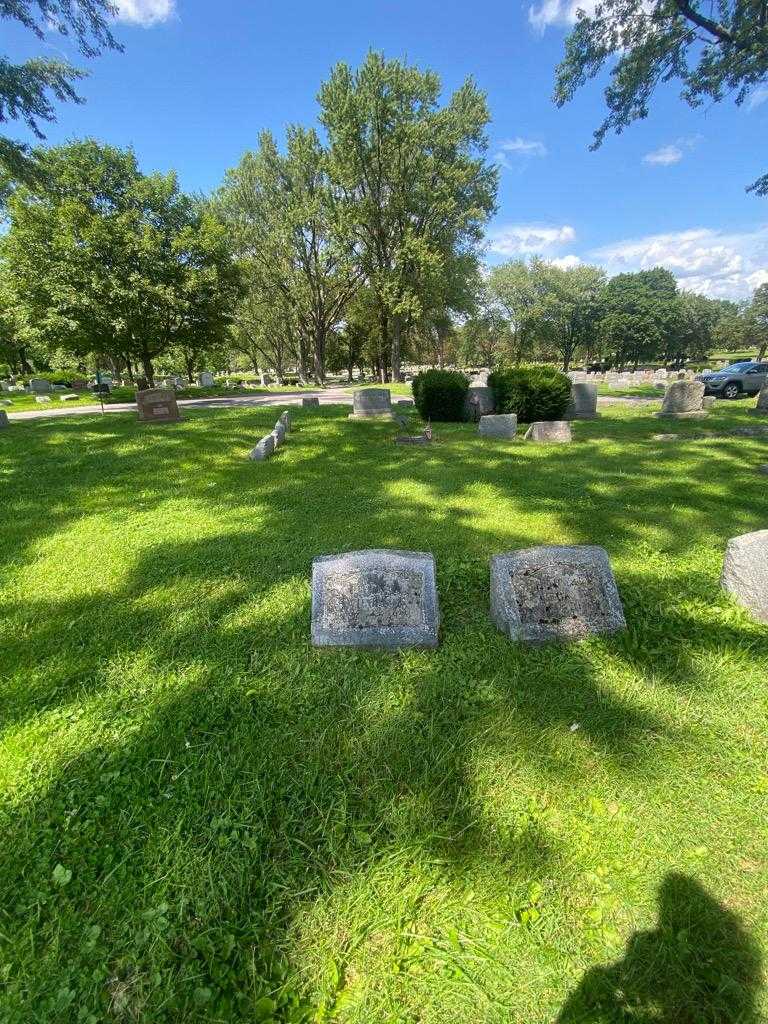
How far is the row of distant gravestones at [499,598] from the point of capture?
274cm

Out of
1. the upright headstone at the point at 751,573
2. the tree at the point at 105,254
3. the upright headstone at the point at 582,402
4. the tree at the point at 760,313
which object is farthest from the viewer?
the tree at the point at 760,313

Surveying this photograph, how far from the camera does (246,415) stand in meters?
12.8

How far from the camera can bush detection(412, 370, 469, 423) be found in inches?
458

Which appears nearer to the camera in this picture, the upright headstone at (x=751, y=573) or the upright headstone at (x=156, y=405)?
the upright headstone at (x=751, y=573)

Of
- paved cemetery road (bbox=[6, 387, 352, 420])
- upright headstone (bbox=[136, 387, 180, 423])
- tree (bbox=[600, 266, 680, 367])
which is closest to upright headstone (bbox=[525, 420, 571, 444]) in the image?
paved cemetery road (bbox=[6, 387, 352, 420])

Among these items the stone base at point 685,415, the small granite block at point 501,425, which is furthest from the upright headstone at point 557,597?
the stone base at point 685,415

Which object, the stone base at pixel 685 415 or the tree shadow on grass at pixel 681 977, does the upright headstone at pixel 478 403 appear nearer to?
the stone base at pixel 685 415

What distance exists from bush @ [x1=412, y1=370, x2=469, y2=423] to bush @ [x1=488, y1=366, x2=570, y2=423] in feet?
3.12

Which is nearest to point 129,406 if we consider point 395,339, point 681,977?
point 395,339

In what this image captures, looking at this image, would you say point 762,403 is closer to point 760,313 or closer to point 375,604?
point 375,604

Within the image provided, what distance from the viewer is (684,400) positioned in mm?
11977

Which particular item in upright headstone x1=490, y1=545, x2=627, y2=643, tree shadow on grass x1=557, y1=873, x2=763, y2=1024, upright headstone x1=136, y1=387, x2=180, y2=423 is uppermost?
upright headstone x1=136, y1=387, x2=180, y2=423

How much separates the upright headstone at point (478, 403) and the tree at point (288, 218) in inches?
738

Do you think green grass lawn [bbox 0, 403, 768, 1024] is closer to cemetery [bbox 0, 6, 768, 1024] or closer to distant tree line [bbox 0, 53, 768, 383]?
cemetery [bbox 0, 6, 768, 1024]
